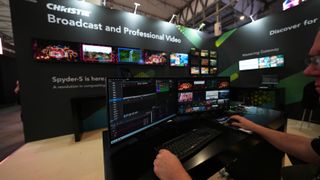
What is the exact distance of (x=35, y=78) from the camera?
288 centimetres

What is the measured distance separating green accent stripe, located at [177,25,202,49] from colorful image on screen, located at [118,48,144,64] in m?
1.98

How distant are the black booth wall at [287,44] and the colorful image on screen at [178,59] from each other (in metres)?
2.17

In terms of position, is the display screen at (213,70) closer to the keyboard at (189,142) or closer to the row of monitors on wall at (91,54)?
the row of monitors on wall at (91,54)

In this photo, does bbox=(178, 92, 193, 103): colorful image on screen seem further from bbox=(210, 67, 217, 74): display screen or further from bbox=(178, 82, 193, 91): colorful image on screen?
bbox=(210, 67, 217, 74): display screen

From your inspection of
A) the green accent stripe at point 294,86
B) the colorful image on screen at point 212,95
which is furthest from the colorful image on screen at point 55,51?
the green accent stripe at point 294,86

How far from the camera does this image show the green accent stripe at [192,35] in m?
5.07

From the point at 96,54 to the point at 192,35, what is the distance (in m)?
3.61

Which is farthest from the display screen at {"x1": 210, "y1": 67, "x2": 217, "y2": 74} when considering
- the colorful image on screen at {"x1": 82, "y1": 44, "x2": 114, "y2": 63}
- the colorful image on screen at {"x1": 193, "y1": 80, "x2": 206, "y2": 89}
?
the colorful image on screen at {"x1": 193, "y1": 80, "x2": 206, "y2": 89}

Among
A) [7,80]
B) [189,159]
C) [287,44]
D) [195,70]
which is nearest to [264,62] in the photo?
[287,44]

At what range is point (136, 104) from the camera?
3.28 feet

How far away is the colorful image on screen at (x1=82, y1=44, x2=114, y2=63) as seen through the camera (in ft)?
10.8

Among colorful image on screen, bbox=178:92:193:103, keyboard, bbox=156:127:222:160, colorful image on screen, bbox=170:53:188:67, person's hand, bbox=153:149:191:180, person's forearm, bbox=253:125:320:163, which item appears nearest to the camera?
person's hand, bbox=153:149:191:180

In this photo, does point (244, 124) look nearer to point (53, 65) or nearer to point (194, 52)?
point (53, 65)

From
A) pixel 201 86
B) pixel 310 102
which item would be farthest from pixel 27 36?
pixel 310 102
